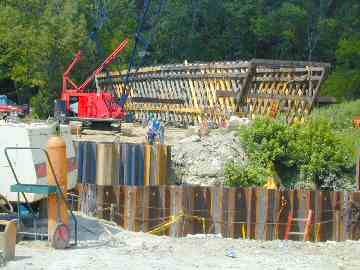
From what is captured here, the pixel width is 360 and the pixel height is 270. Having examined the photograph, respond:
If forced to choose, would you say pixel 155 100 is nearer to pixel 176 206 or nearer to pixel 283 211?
pixel 176 206

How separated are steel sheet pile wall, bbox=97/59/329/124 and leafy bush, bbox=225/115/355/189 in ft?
18.2

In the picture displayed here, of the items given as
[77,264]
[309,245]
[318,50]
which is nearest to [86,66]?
[318,50]

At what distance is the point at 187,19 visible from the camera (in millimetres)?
55688

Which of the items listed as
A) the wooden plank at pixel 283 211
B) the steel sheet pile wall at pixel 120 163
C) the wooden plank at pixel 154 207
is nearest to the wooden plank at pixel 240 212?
the wooden plank at pixel 283 211

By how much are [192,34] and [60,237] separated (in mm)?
43042

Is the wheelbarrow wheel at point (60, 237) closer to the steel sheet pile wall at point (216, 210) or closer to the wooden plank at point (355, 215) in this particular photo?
the steel sheet pile wall at point (216, 210)

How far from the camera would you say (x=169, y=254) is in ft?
42.5

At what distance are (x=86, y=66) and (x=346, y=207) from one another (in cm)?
3004

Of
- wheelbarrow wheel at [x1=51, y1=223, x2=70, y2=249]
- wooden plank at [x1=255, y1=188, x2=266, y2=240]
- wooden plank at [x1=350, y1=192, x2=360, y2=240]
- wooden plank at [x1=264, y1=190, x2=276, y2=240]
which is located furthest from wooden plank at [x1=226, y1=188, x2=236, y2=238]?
wheelbarrow wheel at [x1=51, y1=223, x2=70, y2=249]

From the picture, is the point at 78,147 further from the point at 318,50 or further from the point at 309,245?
the point at 318,50

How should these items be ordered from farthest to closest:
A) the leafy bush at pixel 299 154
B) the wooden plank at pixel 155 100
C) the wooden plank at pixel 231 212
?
the wooden plank at pixel 155 100 → the leafy bush at pixel 299 154 → the wooden plank at pixel 231 212

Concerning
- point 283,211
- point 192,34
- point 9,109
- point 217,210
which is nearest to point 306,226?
point 283,211

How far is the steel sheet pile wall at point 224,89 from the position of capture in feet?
98.4

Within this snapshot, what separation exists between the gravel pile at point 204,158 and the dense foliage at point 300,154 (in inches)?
21.8
